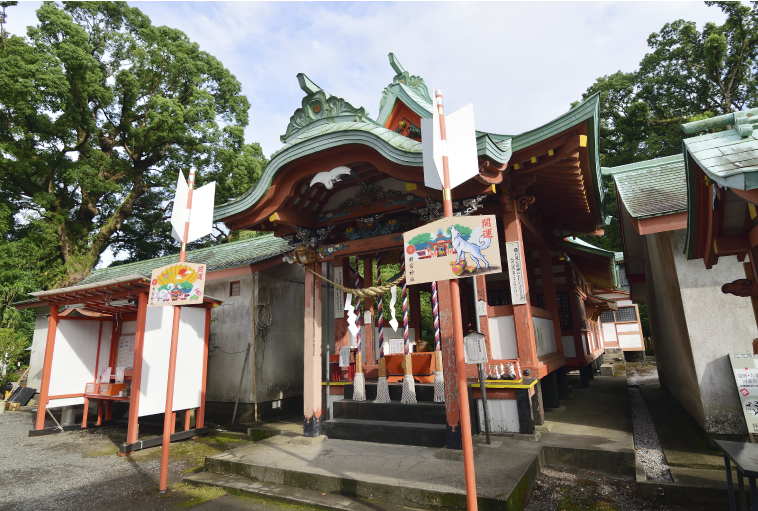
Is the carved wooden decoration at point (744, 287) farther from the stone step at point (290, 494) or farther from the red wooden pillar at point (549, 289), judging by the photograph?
the red wooden pillar at point (549, 289)

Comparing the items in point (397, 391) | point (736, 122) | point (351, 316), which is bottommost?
point (397, 391)

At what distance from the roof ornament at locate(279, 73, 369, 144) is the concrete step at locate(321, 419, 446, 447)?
191 inches

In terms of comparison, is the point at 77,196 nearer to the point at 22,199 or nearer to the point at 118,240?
the point at 22,199

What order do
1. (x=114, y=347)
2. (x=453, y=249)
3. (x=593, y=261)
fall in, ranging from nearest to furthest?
(x=453, y=249) → (x=114, y=347) → (x=593, y=261)

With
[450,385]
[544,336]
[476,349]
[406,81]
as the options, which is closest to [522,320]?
[476,349]

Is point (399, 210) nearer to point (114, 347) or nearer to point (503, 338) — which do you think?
point (503, 338)

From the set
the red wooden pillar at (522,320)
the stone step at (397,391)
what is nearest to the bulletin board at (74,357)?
the stone step at (397,391)

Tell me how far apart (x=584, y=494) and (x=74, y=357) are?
35.7ft

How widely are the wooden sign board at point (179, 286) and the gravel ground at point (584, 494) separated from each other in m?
4.73

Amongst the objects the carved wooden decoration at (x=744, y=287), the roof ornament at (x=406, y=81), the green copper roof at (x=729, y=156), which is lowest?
the carved wooden decoration at (x=744, y=287)

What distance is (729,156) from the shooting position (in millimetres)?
2646

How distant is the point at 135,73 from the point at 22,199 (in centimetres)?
820

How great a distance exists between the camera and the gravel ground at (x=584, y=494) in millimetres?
4277

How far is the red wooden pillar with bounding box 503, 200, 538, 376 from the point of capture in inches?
254
